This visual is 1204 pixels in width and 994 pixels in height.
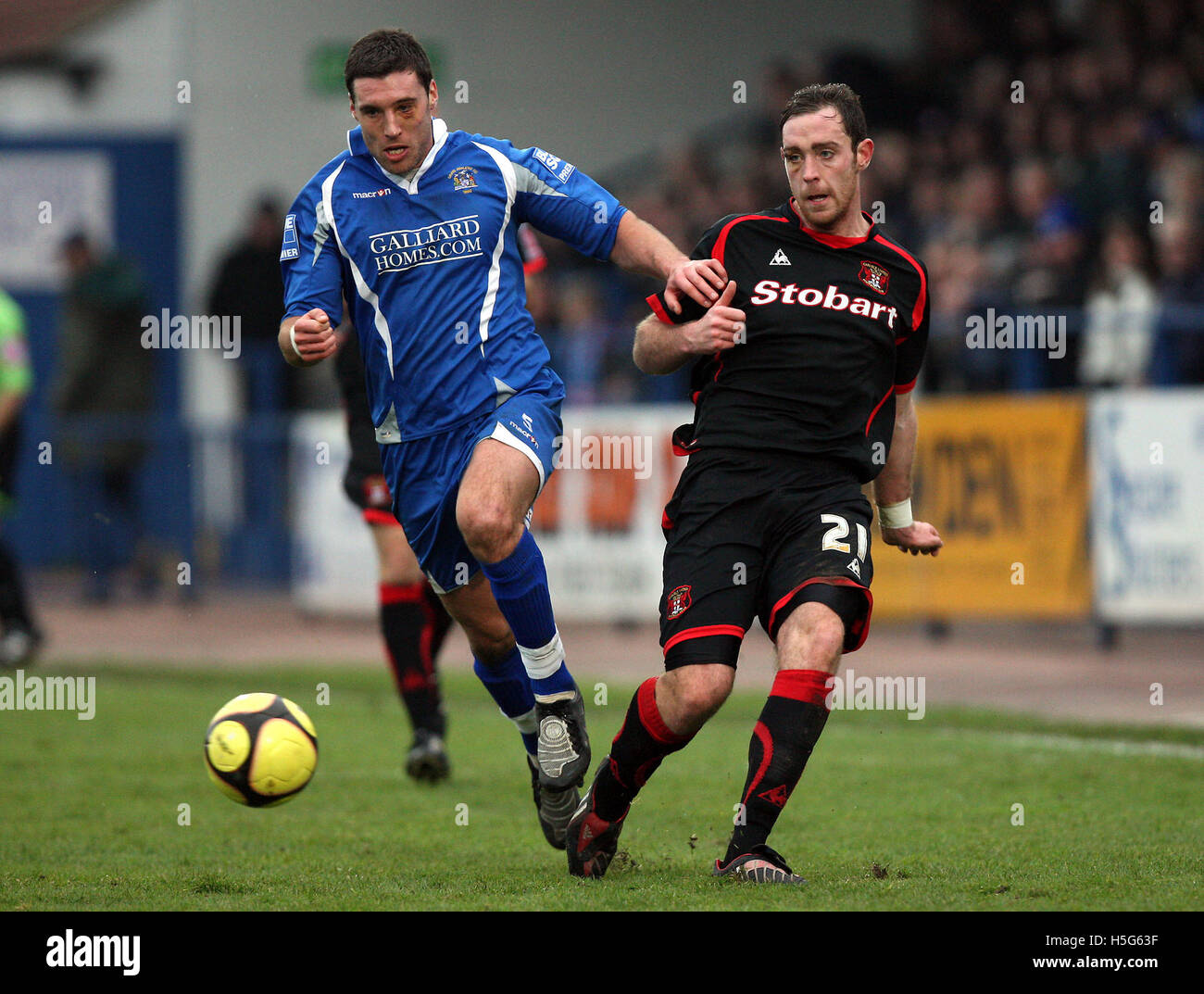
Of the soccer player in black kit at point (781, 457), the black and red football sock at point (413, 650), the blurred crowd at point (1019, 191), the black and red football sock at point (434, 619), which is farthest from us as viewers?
the blurred crowd at point (1019, 191)

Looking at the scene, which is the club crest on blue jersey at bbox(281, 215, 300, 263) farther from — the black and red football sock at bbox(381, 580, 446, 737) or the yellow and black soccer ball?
the black and red football sock at bbox(381, 580, 446, 737)

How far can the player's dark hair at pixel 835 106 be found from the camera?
533 centimetres

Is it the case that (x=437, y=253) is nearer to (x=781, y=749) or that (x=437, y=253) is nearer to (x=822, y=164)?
(x=822, y=164)

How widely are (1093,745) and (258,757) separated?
13.0ft

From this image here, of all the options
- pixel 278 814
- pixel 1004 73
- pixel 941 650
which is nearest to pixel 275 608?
pixel 941 650

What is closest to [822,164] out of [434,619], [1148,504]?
[434,619]

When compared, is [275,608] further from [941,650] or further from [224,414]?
[941,650]

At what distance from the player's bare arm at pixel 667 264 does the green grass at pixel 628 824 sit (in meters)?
1.65

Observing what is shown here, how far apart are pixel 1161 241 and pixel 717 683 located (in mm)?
8417

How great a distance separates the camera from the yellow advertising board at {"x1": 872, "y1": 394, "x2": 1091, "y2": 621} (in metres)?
11.6

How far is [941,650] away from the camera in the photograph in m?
11.9

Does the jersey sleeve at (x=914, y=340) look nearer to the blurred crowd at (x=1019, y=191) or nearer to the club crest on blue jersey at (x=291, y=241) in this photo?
the club crest on blue jersey at (x=291, y=241)

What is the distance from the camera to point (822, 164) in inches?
209

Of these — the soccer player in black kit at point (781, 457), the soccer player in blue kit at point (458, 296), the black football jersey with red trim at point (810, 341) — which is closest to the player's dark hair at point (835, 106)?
the soccer player in black kit at point (781, 457)
